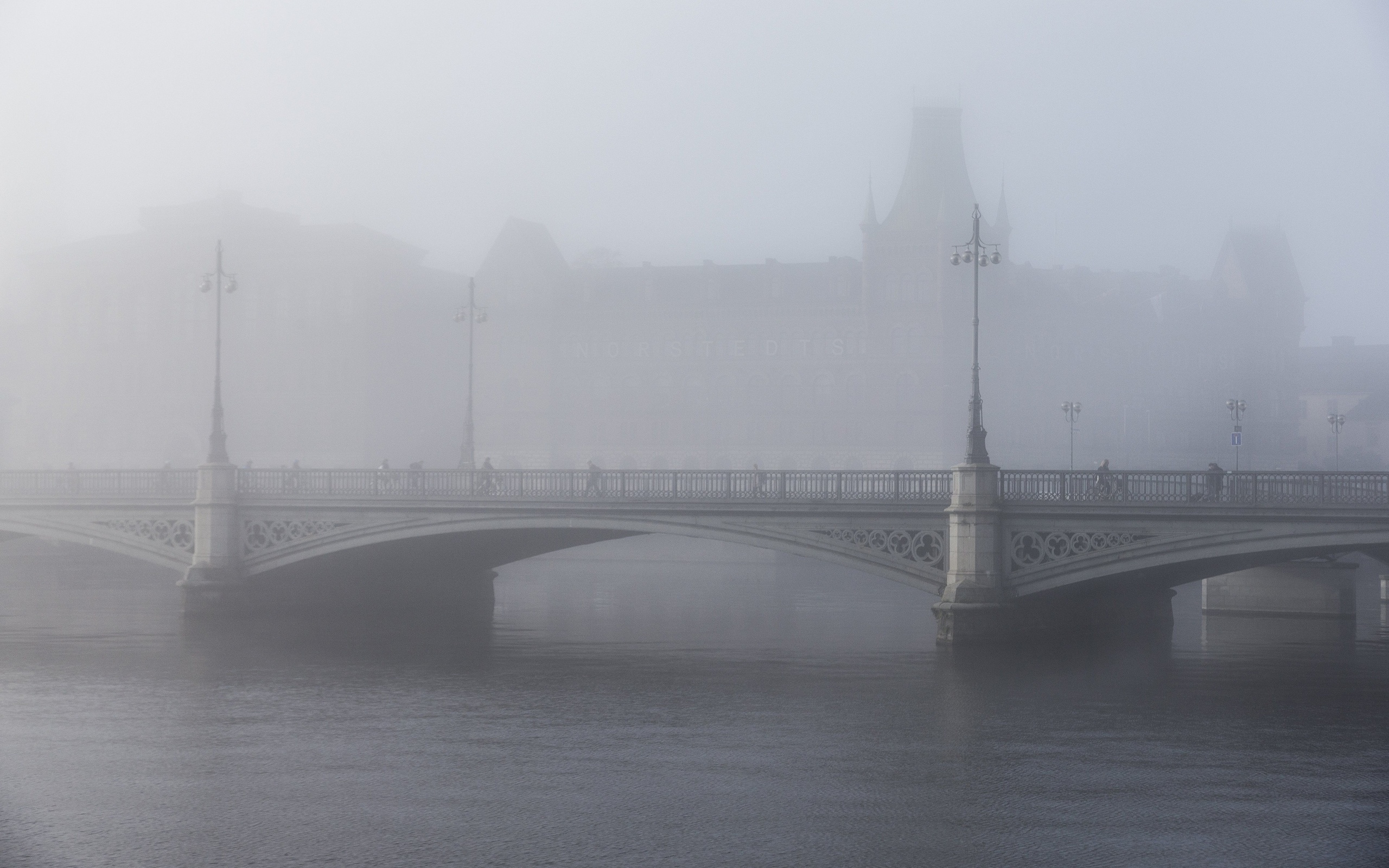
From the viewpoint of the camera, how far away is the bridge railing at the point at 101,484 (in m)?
42.7

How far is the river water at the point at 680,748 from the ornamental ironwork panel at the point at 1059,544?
7.08ft

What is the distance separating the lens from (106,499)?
138 feet

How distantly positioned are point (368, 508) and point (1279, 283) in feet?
354

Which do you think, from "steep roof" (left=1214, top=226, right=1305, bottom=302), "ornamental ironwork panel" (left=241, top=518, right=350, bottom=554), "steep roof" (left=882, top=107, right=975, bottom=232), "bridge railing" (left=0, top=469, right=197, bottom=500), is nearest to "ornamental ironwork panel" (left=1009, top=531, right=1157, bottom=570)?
"ornamental ironwork panel" (left=241, top=518, right=350, bottom=554)

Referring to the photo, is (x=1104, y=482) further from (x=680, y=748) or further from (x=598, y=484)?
(x=680, y=748)

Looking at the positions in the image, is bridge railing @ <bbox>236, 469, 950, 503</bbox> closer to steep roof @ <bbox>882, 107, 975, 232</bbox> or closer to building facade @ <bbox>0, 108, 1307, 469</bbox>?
building facade @ <bbox>0, 108, 1307, 469</bbox>

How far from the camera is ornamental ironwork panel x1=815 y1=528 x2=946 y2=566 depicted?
33.7 metres

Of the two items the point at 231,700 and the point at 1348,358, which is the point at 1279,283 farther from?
the point at 231,700

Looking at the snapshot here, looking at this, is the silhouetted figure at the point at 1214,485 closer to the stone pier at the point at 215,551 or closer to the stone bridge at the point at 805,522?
the stone bridge at the point at 805,522

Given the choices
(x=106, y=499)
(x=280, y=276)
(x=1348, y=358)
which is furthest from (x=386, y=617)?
(x=1348, y=358)

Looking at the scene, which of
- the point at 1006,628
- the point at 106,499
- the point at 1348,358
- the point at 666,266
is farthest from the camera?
the point at 1348,358

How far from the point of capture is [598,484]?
3809cm

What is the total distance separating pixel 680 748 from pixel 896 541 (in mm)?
14093

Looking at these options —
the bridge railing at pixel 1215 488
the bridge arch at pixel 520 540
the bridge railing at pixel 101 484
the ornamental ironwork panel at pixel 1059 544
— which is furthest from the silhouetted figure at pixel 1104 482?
the bridge railing at pixel 101 484
